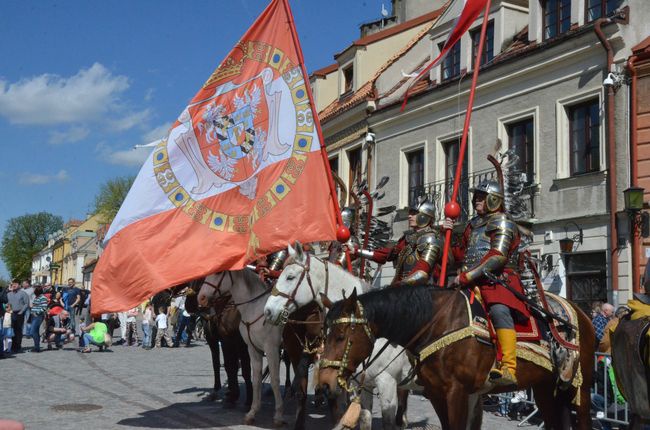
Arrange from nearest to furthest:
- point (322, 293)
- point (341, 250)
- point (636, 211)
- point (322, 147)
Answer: point (322, 293) < point (322, 147) < point (341, 250) < point (636, 211)

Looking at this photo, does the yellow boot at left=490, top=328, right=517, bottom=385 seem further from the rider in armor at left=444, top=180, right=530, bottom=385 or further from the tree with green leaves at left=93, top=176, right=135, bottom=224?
the tree with green leaves at left=93, top=176, right=135, bottom=224

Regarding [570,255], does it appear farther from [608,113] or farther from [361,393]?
[361,393]

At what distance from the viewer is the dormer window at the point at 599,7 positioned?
16156 mm

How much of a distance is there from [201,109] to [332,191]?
6.89 ft

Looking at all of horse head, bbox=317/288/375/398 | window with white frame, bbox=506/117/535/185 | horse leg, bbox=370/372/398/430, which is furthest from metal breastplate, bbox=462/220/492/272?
window with white frame, bbox=506/117/535/185

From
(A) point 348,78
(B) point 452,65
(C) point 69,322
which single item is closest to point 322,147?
(B) point 452,65

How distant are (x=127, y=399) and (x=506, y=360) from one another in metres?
7.30

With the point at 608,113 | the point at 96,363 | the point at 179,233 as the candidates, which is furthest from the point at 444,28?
the point at 179,233

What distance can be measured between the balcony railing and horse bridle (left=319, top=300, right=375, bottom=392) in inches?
419

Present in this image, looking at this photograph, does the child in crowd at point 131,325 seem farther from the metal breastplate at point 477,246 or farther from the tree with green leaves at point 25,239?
the tree with green leaves at point 25,239

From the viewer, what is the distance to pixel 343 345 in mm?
5832

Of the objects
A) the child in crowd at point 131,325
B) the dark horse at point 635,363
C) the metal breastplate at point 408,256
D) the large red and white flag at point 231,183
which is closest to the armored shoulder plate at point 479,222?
the metal breastplate at point 408,256

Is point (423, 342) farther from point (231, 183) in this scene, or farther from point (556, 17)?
point (556, 17)

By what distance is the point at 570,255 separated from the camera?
16844 millimetres
